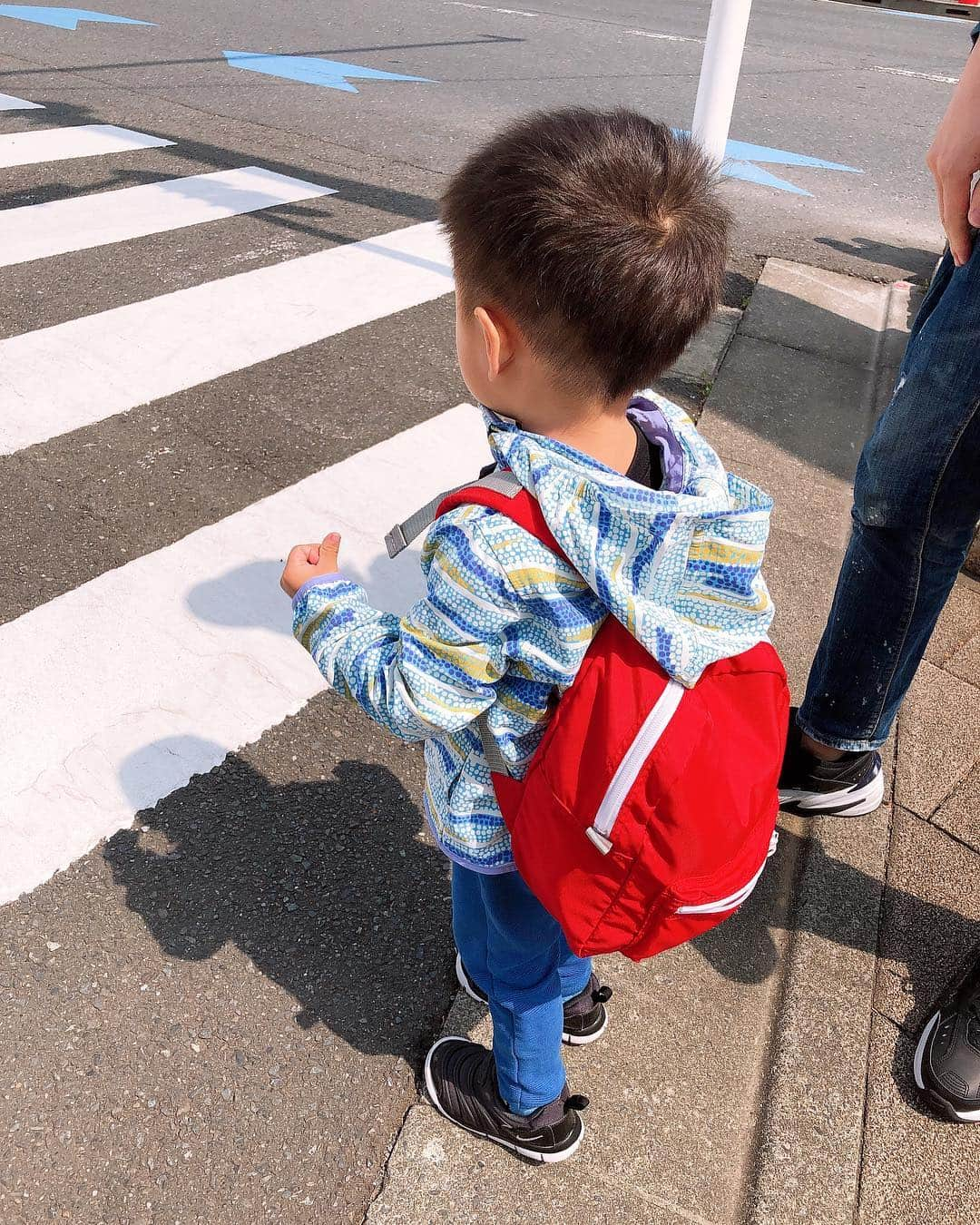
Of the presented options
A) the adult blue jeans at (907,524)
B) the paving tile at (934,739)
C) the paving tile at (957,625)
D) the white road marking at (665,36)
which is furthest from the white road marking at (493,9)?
the adult blue jeans at (907,524)

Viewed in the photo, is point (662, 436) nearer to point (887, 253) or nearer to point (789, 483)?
point (789, 483)

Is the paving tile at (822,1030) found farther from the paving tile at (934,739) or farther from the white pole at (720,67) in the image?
the white pole at (720,67)

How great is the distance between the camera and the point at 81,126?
6.48 metres

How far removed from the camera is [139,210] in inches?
210

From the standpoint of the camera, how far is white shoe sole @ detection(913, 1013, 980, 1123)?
6.03 ft

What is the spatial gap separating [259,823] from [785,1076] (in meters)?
1.14

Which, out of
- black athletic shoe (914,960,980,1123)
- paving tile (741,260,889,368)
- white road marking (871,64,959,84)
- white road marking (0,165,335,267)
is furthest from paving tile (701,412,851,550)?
white road marking (871,64,959,84)

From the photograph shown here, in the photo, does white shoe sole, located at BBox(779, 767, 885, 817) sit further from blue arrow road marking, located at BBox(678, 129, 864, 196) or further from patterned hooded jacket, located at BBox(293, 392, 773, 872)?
blue arrow road marking, located at BBox(678, 129, 864, 196)

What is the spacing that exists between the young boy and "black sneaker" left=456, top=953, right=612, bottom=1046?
0.61 meters

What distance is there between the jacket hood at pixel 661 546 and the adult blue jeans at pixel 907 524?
0.75m

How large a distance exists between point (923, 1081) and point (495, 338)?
1509mm

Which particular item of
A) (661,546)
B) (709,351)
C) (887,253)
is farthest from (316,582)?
(887,253)

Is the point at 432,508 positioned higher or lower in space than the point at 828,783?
higher

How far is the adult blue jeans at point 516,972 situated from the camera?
1.54 meters
